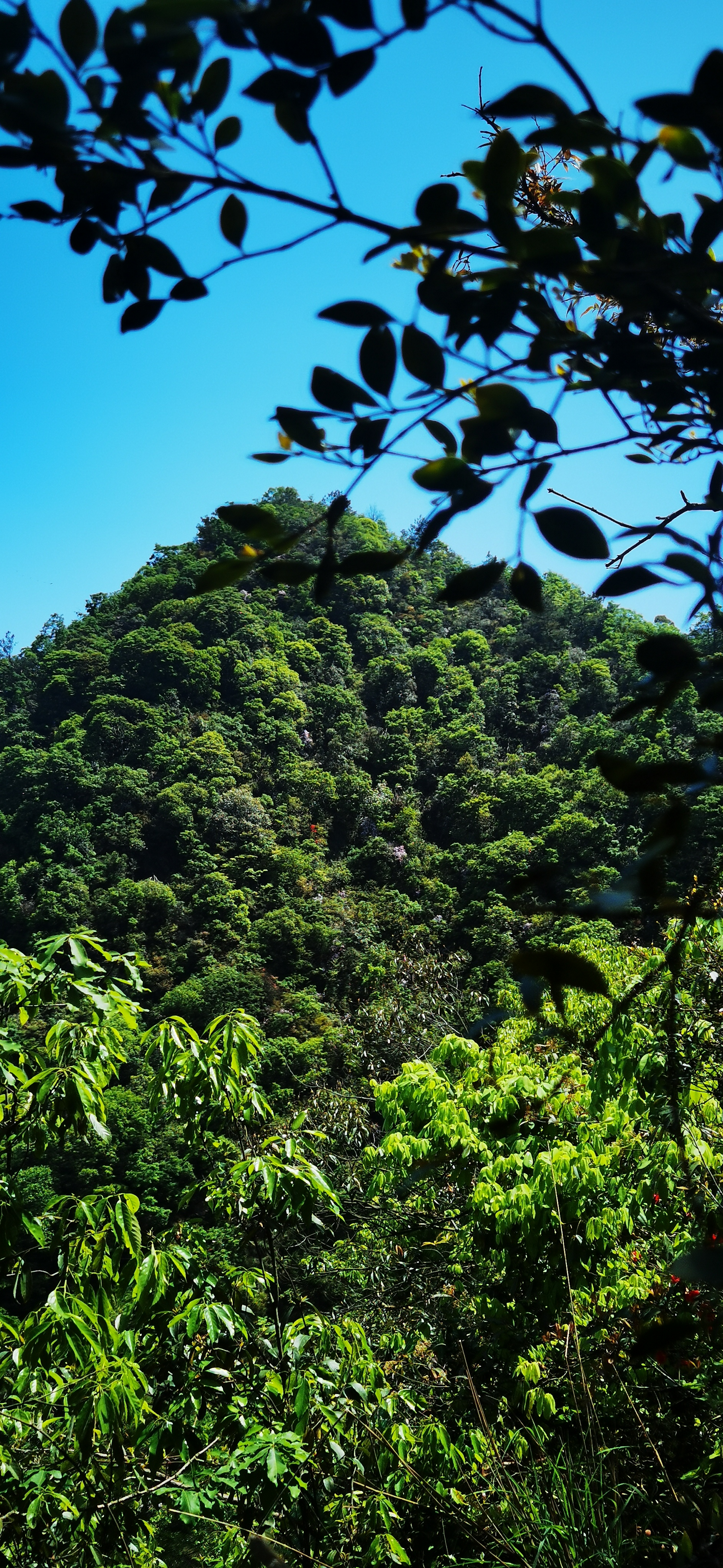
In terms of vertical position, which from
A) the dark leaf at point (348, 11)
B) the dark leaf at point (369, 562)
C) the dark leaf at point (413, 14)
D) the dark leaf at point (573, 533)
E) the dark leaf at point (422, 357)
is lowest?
the dark leaf at point (369, 562)

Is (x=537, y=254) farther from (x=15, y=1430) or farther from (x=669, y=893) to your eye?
(x=15, y=1430)

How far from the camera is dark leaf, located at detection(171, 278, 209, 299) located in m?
0.51

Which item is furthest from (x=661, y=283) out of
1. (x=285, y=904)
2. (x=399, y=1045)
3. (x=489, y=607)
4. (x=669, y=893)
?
(x=489, y=607)

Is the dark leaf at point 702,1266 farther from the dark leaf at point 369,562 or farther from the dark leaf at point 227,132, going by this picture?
the dark leaf at point 227,132

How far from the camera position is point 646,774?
16.1 inches

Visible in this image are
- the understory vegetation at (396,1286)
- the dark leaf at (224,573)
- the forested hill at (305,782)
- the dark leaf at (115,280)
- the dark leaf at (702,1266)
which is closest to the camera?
the dark leaf at (702,1266)

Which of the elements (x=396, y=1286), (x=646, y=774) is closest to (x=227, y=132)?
(x=646, y=774)

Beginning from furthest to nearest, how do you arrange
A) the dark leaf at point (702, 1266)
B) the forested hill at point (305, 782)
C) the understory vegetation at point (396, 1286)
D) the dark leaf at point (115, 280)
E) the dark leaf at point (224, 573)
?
the forested hill at point (305, 782)
the understory vegetation at point (396, 1286)
the dark leaf at point (115, 280)
the dark leaf at point (224, 573)
the dark leaf at point (702, 1266)

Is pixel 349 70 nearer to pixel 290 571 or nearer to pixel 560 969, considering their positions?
pixel 290 571

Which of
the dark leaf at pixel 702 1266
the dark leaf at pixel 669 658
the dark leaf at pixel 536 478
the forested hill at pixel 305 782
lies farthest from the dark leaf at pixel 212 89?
the forested hill at pixel 305 782

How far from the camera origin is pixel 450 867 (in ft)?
65.6

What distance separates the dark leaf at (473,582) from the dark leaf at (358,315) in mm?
132

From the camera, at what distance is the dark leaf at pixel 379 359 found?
0.46m

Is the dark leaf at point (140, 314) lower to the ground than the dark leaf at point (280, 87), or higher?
lower
